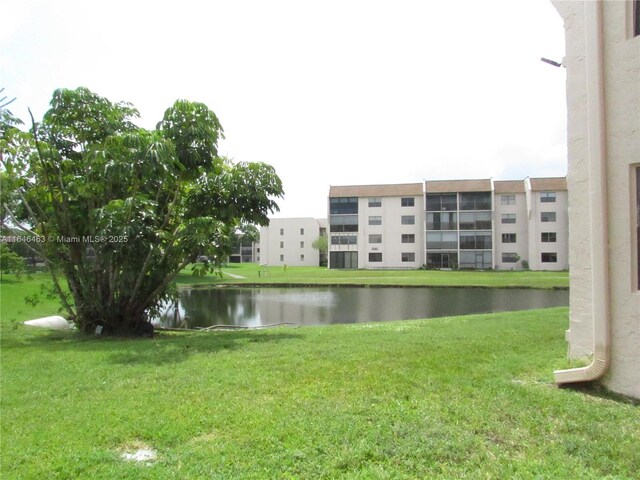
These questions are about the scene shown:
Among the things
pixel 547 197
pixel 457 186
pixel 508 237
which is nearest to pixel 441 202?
pixel 457 186

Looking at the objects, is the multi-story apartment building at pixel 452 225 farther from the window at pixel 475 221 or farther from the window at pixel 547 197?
the window at pixel 475 221

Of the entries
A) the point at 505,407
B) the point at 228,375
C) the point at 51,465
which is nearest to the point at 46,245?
the point at 228,375

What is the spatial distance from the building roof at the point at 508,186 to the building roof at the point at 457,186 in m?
1.54

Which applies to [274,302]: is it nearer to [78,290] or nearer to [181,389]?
[78,290]

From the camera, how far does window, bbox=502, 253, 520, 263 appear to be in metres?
59.1

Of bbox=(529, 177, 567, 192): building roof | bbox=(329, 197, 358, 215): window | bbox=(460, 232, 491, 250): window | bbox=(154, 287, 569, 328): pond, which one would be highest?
bbox=(529, 177, 567, 192): building roof

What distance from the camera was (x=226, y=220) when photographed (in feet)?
38.6

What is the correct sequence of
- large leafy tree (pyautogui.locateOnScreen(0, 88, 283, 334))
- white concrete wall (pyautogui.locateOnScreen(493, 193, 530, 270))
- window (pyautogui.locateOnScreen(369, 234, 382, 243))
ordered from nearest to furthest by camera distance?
large leafy tree (pyautogui.locateOnScreen(0, 88, 283, 334)) → white concrete wall (pyautogui.locateOnScreen(493, 193, 530, 270)) → window (pyautogui.locateOnScreen(369, 234, 382, 243))

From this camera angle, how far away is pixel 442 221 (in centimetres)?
6084

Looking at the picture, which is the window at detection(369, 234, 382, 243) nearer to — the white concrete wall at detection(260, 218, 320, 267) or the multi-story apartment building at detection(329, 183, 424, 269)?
the multi-story apartment building at detection(329, 183, 424, 269)

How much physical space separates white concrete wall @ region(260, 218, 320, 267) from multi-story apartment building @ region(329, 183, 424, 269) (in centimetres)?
1873

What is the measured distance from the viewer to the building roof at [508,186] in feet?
196


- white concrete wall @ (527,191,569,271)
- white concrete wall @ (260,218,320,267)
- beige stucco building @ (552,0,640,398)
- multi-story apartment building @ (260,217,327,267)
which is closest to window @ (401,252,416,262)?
white concrete wall @ (527,191,569,271)

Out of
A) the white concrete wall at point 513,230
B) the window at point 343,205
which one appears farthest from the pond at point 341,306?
the window at point 343,205
